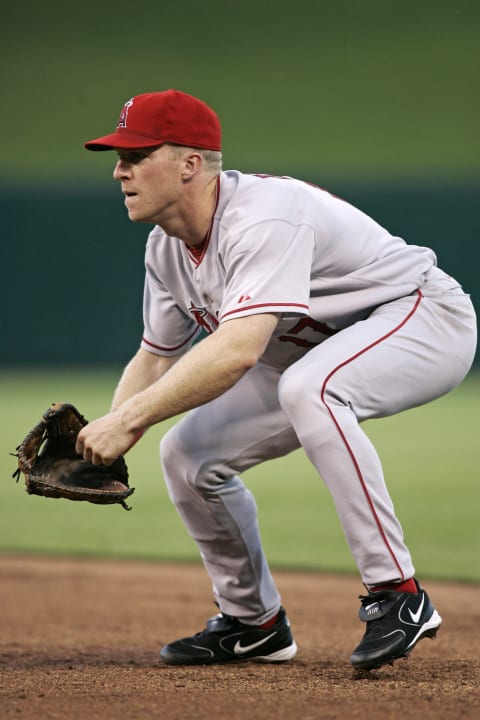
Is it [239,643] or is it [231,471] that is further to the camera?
[239,643]

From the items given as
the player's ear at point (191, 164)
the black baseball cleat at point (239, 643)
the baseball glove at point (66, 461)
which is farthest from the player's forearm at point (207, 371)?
the black baseball cleat at point (239, 643)

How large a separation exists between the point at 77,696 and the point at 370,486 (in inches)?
34.6

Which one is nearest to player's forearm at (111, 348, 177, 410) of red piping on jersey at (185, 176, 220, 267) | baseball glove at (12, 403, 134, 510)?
baseball glove at (12, 403, 134, 510)

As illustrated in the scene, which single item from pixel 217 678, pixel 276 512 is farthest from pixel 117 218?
pixel 217 678

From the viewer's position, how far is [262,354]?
9.73 feet

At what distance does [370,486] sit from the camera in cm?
262

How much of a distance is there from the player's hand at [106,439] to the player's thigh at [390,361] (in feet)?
1.44

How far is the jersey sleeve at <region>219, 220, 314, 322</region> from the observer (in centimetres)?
256

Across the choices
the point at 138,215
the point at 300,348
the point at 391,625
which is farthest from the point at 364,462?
the point at 138,215

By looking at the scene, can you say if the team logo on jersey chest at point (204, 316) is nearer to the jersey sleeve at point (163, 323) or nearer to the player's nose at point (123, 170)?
the jersey sleeve at point (163, 323)

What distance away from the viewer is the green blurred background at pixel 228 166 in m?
6.91

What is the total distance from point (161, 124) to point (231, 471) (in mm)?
1059

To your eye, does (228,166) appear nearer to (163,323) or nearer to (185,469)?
(163,323)

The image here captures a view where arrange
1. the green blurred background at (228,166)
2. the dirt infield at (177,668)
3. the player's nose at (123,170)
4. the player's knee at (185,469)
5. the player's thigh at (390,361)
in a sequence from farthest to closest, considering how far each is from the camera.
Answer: the green blurred background at (228,166), the player's knee at (185,469), the player's nose at (123,170), the player's thigh at (390,361), the dirt infield at (177,668)
